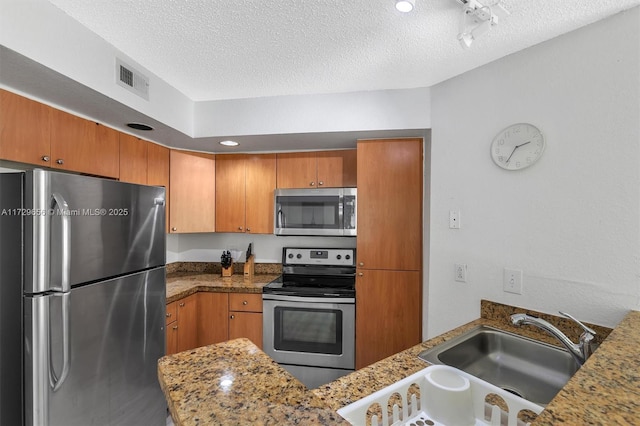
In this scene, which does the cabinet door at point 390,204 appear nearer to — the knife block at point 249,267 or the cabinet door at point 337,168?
the cabinet door at point 337,168

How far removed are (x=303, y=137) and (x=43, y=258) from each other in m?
1.73

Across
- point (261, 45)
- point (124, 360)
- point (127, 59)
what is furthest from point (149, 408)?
point (261, 45)

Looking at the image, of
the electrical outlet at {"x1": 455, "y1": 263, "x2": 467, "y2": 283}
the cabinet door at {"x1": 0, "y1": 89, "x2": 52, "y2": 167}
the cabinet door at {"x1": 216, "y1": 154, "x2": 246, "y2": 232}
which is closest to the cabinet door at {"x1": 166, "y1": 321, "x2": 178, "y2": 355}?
the cabinet door at {"x1": 216, "y1": 154, "x2": 246, "y2": 232}

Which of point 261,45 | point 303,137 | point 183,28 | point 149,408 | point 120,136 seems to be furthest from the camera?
point 303,137

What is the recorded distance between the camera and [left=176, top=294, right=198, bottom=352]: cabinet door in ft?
7.38

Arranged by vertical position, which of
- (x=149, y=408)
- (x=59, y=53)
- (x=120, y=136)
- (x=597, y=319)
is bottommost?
(x=149, y=408)

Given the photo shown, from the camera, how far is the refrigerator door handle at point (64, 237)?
4.05ft

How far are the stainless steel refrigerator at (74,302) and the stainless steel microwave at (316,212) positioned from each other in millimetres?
1138

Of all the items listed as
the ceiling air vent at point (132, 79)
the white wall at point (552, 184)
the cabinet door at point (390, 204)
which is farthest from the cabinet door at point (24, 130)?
the white wall at point (552, 184)

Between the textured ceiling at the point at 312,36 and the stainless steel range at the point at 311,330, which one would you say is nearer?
the textured ceiling at the point at 312,36

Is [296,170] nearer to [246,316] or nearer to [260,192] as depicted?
[260,192]

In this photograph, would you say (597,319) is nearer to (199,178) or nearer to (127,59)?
(127,59)

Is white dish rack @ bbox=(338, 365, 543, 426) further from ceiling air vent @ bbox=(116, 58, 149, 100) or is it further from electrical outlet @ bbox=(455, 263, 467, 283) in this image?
ceiling air vent @ bbox=(116, 58, 149, 100)

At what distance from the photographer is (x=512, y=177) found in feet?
5.13
